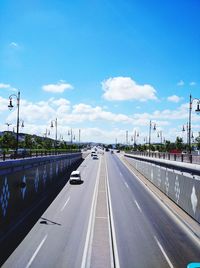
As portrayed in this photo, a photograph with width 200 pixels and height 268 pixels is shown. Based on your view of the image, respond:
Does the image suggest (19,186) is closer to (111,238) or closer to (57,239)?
(57,239)

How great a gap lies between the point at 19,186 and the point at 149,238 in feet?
38.9

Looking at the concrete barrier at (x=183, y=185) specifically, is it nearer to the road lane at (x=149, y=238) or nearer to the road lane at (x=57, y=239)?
the road lane at (x=149, y=238)

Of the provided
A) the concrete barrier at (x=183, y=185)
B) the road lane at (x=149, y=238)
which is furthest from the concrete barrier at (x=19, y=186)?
the concrete barrier at (x=183, y=185)

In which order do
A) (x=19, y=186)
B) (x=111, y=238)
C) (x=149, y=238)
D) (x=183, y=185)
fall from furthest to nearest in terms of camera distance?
1. (x=183, y=185)
2. (x=19, y=186)
3. (x=149, y=238)
4. (x=111, y=238)

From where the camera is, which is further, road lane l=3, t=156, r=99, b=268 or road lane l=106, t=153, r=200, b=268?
road lane l=106, t=153, r=200, b=268

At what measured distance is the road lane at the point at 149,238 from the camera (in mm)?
15023

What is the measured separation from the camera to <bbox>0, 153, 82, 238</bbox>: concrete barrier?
20875 millimetres

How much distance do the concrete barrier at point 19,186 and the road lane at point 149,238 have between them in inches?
307

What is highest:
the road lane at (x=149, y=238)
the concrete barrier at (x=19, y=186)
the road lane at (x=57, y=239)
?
the concrete barrier at (x=19, y=186)

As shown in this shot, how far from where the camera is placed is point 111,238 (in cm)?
1844

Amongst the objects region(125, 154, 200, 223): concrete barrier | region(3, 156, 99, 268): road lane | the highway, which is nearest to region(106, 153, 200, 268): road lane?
the highway

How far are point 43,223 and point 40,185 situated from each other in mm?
12816

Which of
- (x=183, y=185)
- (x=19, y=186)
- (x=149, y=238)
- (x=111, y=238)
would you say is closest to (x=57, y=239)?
(x=111, y=238)

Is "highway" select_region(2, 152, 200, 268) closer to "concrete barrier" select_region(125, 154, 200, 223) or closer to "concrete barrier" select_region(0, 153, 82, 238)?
"concrete barrier" select_region(125, 154, 200, 223)
